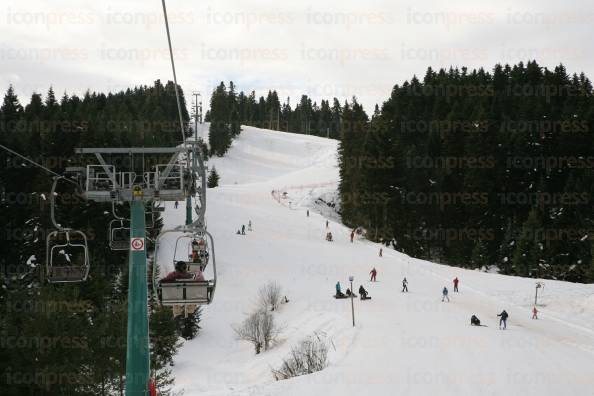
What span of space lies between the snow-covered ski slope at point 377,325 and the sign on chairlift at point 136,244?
10.0 m

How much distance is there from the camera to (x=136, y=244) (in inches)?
472

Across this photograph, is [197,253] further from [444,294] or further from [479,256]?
[479,256]

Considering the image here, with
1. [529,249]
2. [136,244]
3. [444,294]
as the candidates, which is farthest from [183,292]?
[529,249]

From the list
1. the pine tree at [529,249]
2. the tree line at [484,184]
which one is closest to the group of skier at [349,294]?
the tree line at [484,184]

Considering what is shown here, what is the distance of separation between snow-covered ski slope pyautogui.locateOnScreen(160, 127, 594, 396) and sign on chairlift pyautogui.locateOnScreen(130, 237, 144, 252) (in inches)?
395

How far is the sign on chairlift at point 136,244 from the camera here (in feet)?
39.2

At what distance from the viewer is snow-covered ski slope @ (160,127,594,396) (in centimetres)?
2167

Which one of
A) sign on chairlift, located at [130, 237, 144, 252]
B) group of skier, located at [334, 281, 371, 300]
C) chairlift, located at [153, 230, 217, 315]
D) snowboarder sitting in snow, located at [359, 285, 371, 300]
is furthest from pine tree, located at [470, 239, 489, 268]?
chairlift, located at [153, 230, 217, 315]

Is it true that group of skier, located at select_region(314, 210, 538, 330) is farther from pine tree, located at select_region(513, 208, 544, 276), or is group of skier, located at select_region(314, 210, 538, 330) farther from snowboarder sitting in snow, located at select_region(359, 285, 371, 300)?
pine tree, located at select_region(513, 208, 544, 276)

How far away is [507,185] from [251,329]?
1769 inches

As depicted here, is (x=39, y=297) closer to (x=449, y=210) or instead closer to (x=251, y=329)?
(x=251, y=329)

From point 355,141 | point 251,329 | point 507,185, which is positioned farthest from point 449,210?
point 251,329

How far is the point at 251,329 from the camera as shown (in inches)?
1284

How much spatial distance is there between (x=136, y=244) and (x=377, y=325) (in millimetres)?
20835
